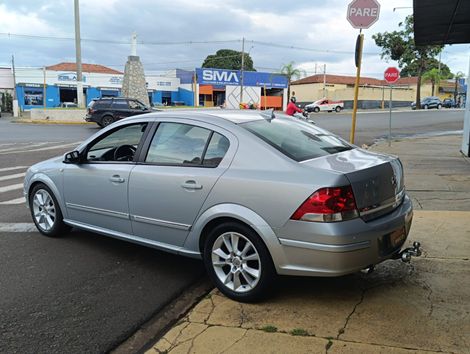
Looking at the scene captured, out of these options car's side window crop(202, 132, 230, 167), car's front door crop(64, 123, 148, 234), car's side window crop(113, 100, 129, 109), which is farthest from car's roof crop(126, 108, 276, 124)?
car's side window crop(113, 100, 129, 109)

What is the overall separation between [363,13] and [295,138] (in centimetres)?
448

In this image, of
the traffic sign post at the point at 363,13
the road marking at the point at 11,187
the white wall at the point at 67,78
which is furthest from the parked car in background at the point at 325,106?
the road marking at the point at 11,187

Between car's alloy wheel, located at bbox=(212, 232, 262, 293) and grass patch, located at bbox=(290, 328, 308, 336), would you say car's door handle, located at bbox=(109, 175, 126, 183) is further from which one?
grass patch, located at bbox=(290, 328, 308, 336)

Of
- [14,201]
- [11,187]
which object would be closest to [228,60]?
[11,187]

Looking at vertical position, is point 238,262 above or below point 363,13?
below

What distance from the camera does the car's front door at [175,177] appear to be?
167 inches

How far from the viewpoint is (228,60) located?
8650 cm

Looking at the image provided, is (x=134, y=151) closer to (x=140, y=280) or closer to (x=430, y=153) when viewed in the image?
(x=140, y=280)

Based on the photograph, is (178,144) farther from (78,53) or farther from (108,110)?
(78,53)

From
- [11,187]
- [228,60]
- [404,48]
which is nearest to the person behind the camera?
[11,187]

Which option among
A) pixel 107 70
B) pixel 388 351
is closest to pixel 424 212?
pixel 388 351

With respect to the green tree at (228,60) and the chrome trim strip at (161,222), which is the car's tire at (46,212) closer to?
the chrome trim strip at (161,222)

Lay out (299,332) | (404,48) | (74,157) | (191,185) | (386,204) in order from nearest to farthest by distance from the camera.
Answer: (299,332)
(386,204)
(191,185)
(74,157)
(404,48)

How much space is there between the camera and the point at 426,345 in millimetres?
3273
